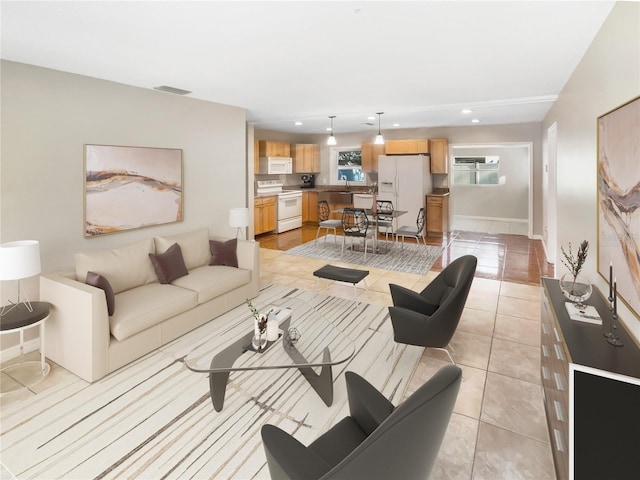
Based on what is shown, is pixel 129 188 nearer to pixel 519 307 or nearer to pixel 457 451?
pixel 457 451

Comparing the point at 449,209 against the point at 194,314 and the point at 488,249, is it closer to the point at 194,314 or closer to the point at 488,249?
the point at 488,249

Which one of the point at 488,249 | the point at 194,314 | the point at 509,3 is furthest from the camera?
the point at 488,249

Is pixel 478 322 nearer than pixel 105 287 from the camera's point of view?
No

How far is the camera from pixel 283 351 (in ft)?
7.99

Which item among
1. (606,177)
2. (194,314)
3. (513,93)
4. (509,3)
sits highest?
(513,93)

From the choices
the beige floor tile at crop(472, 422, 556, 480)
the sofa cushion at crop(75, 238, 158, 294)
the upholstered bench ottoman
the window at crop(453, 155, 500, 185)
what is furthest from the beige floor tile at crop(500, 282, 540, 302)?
the window at crop(453, 155, 500, 185)

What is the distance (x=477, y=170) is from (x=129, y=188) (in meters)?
10.5

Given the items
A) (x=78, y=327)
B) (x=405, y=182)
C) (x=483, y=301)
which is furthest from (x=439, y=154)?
(x=78, y=327)

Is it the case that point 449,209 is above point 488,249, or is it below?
above

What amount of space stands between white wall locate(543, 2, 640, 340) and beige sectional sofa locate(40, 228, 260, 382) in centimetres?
334

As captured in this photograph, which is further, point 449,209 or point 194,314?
point 449,209

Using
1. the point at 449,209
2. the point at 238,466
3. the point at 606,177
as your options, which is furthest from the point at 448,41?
the point at 449,209

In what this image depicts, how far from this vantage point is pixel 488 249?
23.5 ft

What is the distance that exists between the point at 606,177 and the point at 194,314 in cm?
354
